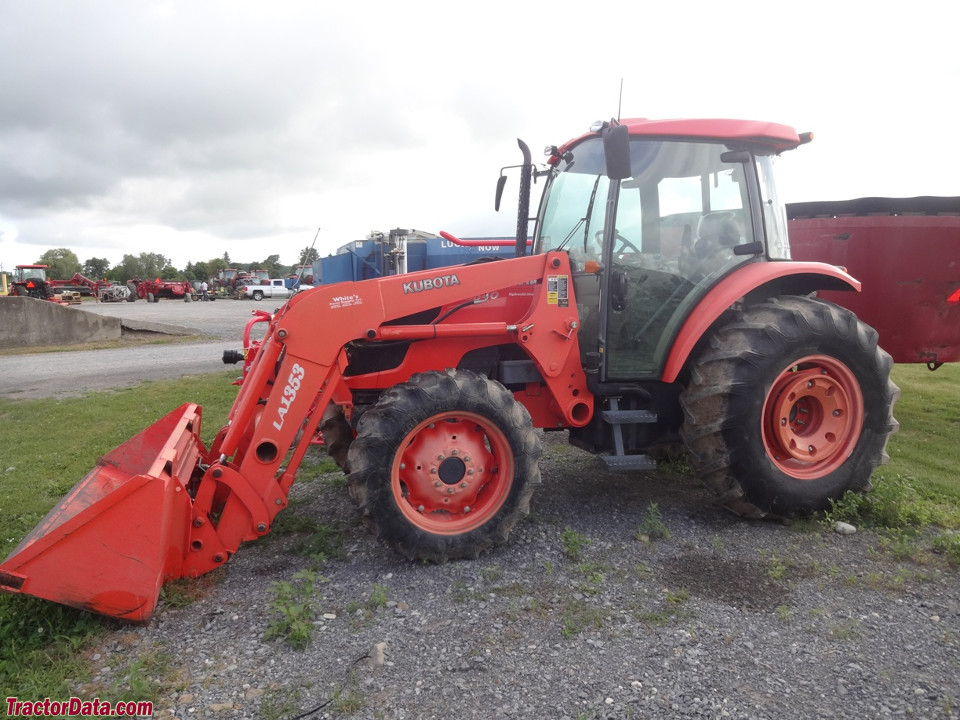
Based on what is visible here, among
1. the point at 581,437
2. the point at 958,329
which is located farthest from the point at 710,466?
the point at 958,329

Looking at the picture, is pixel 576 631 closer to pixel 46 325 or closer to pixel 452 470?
pixel 452 470

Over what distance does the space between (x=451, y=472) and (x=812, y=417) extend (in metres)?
2.56

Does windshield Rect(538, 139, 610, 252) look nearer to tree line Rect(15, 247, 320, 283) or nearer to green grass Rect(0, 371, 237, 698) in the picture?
green grass Rect(0, 371, 237, 698)

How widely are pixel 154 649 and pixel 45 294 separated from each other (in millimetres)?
39547

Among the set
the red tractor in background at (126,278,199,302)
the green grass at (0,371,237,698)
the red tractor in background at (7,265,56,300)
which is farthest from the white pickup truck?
the green grass at (0,371,237,698)

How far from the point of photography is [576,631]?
306 centimetres

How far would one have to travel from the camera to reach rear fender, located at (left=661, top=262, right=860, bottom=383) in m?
4.07

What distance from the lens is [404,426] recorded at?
11.9 ft

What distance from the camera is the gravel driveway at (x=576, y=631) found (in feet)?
8.52

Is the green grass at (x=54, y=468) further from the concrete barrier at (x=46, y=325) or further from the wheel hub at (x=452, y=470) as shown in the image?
the concrete barrier at (x=46, y=325)

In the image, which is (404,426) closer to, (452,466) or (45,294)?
(452,466)

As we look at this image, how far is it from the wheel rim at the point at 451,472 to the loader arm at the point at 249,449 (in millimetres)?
598

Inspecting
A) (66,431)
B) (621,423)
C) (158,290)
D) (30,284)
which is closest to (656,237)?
(621,423)

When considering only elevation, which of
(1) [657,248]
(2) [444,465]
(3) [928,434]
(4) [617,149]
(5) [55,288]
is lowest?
(3) [928,434]
